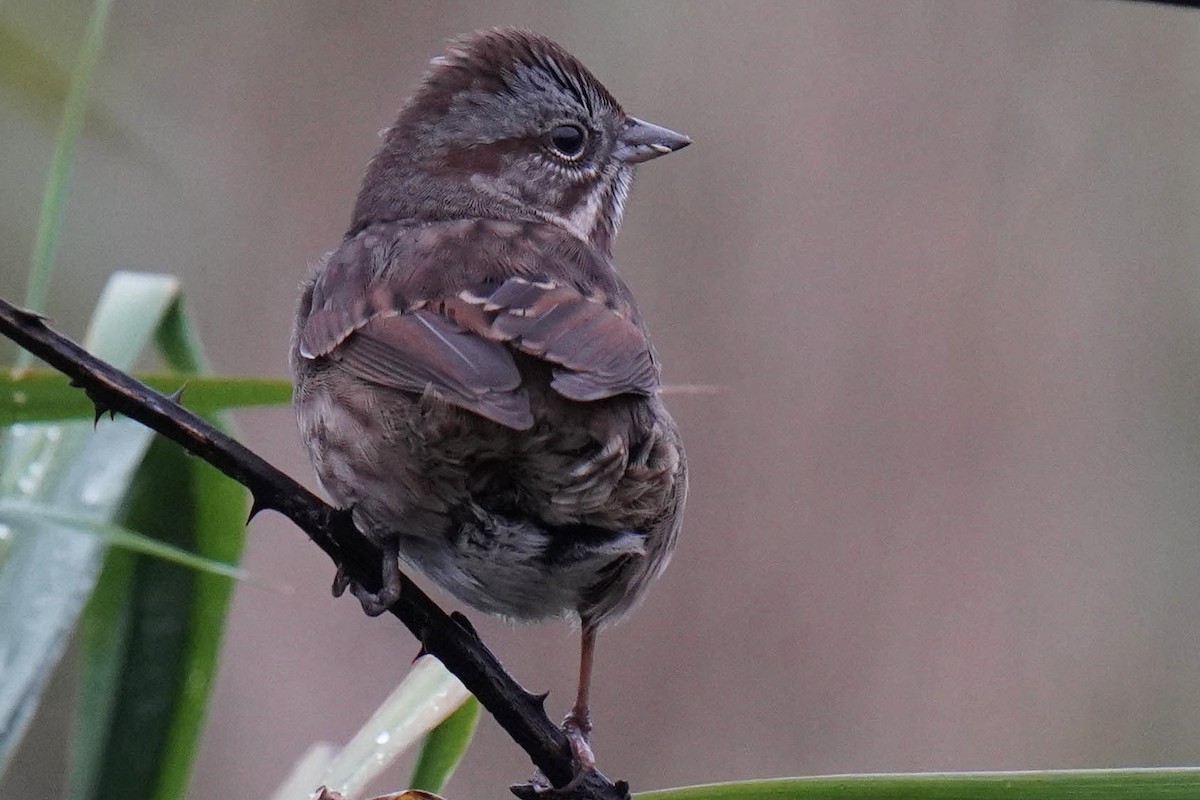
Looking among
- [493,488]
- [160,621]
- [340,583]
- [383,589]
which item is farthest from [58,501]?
[493,488]

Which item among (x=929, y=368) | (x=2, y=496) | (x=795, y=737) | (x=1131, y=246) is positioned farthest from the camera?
(x=1131, y=246)

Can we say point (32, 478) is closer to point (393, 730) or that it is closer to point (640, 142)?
point (393, 730)

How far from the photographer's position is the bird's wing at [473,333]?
244 centimetres

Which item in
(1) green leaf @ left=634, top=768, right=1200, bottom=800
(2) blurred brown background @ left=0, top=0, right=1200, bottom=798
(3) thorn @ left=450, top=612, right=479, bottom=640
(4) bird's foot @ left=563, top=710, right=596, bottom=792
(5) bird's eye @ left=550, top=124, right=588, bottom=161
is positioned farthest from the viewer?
(2) blurred brown background @ left=0, top=0, right=1200, bottom=798

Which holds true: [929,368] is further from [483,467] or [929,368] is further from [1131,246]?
[483,467]

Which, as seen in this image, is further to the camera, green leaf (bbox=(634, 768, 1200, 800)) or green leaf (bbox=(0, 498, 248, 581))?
green leaf (bbox=(0, 498, 248, 581))

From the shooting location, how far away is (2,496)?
2463 millimetres

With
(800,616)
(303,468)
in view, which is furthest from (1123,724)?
(303,468)

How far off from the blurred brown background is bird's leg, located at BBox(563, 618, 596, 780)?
A: 3476mm

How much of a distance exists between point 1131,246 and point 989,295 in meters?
0.98

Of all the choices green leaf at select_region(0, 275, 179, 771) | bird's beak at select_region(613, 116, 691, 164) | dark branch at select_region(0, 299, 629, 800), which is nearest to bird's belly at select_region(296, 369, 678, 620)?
dark branch at select_region(0, 299, 629, 800)

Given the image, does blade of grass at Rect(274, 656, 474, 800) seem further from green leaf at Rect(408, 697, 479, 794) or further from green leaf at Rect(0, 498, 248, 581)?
green leaf at Rect(0, 498, 248, 581)

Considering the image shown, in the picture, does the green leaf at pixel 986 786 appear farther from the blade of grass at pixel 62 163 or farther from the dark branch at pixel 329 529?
the blade of grass at pixel 62 163

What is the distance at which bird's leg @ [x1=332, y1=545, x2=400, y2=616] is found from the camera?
226cm
